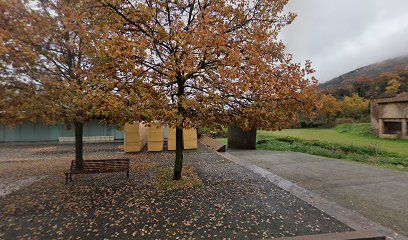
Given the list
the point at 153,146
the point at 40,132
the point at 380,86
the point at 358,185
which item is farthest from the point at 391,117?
the point at 380,86

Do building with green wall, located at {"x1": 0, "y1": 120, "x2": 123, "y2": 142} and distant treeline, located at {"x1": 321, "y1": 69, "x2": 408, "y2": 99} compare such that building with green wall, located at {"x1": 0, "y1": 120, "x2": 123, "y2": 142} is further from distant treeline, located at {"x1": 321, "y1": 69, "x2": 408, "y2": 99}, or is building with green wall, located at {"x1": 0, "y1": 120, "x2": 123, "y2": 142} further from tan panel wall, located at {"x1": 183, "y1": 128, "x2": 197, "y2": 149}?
distant treeline, located at {"x1": 321, "y1": 69, "x2": 408, "y2": 99}

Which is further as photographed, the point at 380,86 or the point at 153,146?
the point at 380,86

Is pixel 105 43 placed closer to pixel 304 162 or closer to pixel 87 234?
pixel 87 234

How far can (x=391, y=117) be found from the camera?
80.8 feet

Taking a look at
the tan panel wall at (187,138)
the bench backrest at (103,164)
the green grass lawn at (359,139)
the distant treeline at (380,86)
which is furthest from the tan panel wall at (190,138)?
the distant treeline at (380,86)

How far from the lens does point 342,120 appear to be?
46.7 m

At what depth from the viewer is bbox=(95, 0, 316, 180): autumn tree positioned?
19.0 ft

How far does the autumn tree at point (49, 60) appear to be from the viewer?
6141 mm

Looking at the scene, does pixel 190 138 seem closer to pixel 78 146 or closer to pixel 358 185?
pixel 78 146

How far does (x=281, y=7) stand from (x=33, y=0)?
28.2 feet

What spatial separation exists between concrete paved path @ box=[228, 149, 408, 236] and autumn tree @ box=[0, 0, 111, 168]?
7672 mm

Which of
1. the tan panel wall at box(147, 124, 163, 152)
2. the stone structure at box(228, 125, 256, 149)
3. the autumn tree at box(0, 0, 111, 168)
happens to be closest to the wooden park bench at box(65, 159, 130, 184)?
the autumn tree at box(0, 0, 111, 168)

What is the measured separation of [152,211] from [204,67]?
458cm

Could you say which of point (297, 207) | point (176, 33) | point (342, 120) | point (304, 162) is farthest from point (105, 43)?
point (342, 120)
